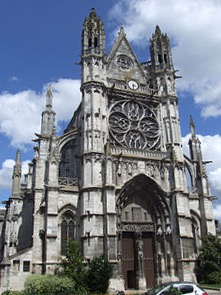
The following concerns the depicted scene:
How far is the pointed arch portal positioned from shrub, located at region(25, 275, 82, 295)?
644cm

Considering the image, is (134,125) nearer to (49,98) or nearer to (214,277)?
(49,98)

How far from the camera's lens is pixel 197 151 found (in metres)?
29.5

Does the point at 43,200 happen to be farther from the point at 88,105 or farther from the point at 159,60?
the point at 159,60

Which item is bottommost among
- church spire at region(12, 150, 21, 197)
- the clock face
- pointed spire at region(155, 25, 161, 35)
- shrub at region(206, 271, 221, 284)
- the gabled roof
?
shrub at region(206, 271, 221, 284)

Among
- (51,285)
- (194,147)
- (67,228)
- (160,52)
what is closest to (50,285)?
(51,285)

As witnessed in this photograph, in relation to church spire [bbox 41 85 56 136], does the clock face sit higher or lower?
higher

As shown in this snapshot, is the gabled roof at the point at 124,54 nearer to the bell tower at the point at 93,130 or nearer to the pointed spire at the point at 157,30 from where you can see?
the bell tower at the point at 93,130

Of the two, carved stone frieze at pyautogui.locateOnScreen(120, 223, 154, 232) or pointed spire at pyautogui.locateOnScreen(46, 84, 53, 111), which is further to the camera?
pointed spire at pyautogui.locateOnScreen(46, 84, 53, 111)

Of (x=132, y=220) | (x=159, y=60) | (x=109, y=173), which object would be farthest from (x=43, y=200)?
(x=159, y=60)

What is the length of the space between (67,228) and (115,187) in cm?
456

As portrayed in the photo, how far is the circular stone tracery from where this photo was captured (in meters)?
27.6

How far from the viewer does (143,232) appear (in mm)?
24781

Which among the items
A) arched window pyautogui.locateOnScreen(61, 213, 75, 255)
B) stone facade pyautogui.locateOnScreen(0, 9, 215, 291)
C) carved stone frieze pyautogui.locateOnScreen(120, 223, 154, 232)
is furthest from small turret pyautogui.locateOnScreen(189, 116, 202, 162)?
arched window pyautogui.locateOnScreen(61, 213, 75, 255)

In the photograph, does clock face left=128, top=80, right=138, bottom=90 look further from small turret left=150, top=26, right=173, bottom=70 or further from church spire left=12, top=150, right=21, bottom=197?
church spire left=12, top=150, right=21, bottom=197
